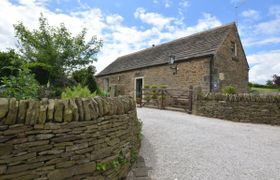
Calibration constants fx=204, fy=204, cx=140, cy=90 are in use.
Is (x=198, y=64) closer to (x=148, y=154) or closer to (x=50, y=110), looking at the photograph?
(x=148, y=154)

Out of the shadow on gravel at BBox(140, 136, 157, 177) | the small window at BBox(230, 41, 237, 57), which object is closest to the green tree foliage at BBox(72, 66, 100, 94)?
the shadow on gravel at BBox(140, 136, 157, 177)

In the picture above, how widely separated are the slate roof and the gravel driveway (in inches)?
287

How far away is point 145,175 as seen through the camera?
3490 mm

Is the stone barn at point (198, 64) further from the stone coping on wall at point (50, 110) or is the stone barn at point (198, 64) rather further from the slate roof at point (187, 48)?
the stone coping on wall at point (50, 110)

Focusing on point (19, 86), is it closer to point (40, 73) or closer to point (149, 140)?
point (149, 140)

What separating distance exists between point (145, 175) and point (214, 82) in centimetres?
1016

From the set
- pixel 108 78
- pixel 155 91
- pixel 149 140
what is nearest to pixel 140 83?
pixel 155 91

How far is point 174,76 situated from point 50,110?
41.9 feet

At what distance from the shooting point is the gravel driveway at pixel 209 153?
3631 millimetres

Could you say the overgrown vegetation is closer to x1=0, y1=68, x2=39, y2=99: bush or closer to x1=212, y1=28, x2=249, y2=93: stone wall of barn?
x1=0, y1=68, x2=39, y2=99: bush

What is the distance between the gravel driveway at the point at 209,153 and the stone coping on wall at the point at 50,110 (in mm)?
1613

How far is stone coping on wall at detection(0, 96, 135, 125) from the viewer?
2145mm

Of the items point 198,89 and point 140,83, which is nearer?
point 198,89

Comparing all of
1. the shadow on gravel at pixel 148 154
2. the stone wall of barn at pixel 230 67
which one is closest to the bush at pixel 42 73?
the shadow on gravel at pixel 148 154
